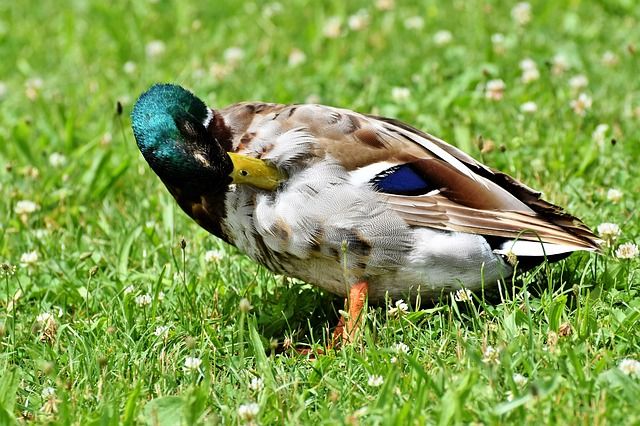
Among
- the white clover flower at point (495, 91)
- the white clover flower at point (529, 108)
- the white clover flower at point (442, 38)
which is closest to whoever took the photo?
the white clover flower at point (529, 108)

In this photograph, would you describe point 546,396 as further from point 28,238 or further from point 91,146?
point 91,146

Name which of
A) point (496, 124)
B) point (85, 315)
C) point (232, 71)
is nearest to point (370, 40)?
point (232, 71)

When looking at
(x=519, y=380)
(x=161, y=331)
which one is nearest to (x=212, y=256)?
(x=161, y=331)

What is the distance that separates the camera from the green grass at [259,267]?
11.3 feet

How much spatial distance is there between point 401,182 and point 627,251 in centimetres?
94

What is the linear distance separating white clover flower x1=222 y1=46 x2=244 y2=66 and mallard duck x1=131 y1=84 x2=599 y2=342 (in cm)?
300

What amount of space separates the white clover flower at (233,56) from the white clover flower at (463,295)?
135 inches

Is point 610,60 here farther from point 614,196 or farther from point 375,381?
point 375,381

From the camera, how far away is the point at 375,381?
354 cm

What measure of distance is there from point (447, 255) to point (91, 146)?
2.70 meters

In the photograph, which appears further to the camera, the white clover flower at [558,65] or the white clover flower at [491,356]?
the white clover flower at [558,65]

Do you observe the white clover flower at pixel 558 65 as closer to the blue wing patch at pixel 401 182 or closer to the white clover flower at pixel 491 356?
the blue wing patch at pixel 401 182

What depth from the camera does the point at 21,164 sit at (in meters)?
6.12

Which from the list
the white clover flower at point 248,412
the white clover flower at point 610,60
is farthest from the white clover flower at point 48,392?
the white clover flower at point 610,60
